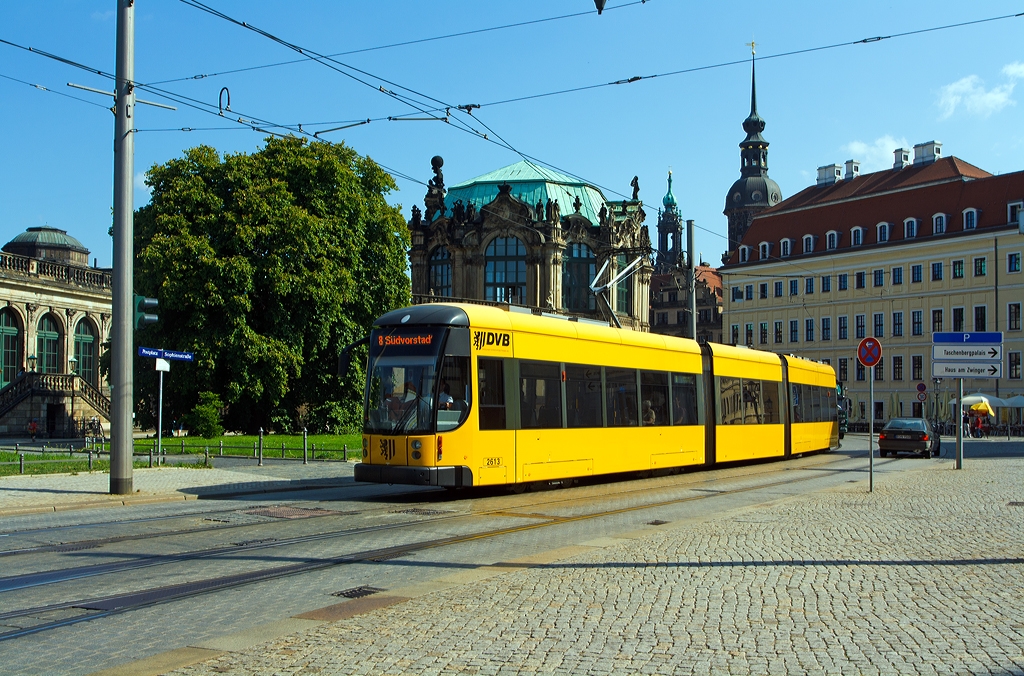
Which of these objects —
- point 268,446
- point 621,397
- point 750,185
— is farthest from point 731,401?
point 750,185

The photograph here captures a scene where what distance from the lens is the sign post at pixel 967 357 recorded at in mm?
27812

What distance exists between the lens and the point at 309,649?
22.6 ft

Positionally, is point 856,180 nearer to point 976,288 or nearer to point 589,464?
point 976,288

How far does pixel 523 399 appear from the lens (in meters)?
18.3

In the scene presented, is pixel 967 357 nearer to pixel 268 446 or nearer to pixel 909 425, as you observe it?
pixel 909 425

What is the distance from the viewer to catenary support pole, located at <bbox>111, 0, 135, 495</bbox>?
17641mm

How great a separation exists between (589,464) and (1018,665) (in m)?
14.0

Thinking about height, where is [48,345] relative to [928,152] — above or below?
below

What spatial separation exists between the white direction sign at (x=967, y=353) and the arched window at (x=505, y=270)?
4718 cm

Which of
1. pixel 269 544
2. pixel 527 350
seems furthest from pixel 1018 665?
pixel 527 350

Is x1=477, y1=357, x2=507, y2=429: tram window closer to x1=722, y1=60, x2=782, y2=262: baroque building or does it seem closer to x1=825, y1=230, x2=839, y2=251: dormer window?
x1=825, y1=230, x2=839, y2=251: dormer window

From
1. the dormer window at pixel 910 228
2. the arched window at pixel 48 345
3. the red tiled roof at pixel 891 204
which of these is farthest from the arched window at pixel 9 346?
the dormer window at pixel 910 228

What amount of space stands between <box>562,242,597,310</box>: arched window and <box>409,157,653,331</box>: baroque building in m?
0.07

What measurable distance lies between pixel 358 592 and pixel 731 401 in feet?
64.1
